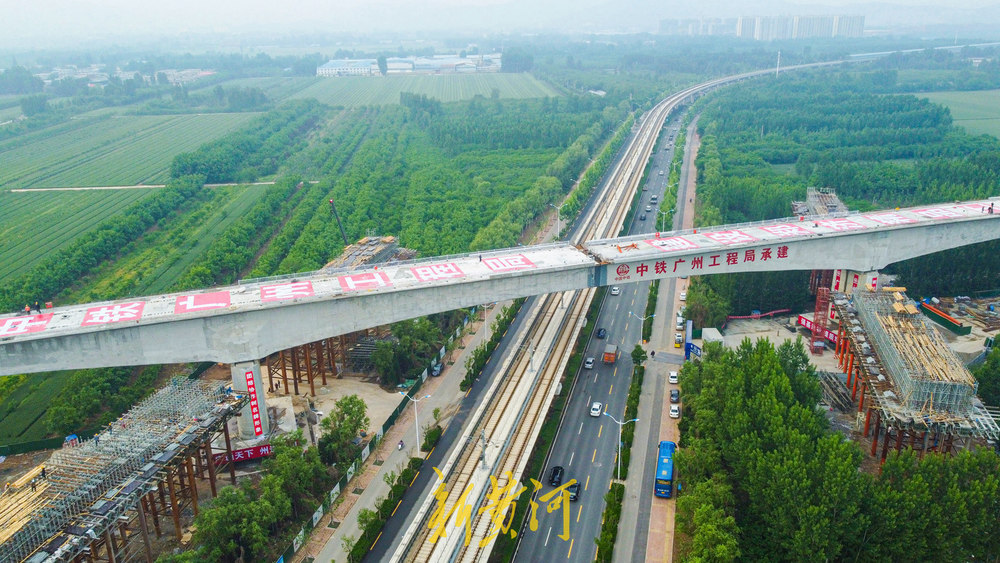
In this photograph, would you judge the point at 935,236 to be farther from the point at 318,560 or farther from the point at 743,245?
the point at 318,560

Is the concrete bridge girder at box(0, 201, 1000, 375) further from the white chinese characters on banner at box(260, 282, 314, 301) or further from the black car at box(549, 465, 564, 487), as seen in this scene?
the black car at box(549, 465, 564, 487)

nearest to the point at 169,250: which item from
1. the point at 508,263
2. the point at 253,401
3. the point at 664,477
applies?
the point at 253,401

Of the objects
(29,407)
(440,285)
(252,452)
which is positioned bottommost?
(29,407)

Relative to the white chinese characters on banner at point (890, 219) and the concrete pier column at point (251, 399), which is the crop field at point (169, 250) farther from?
the white chinese characters on banner at point (890, 219)

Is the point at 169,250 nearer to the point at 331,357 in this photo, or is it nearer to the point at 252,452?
the point at 331,357

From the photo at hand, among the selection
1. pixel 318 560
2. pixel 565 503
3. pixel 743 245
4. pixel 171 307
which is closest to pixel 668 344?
pixel 743 245

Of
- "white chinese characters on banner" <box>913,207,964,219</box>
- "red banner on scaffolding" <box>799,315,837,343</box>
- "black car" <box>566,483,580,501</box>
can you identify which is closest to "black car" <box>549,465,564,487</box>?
"black car" <box>566,483,580,501</box>
